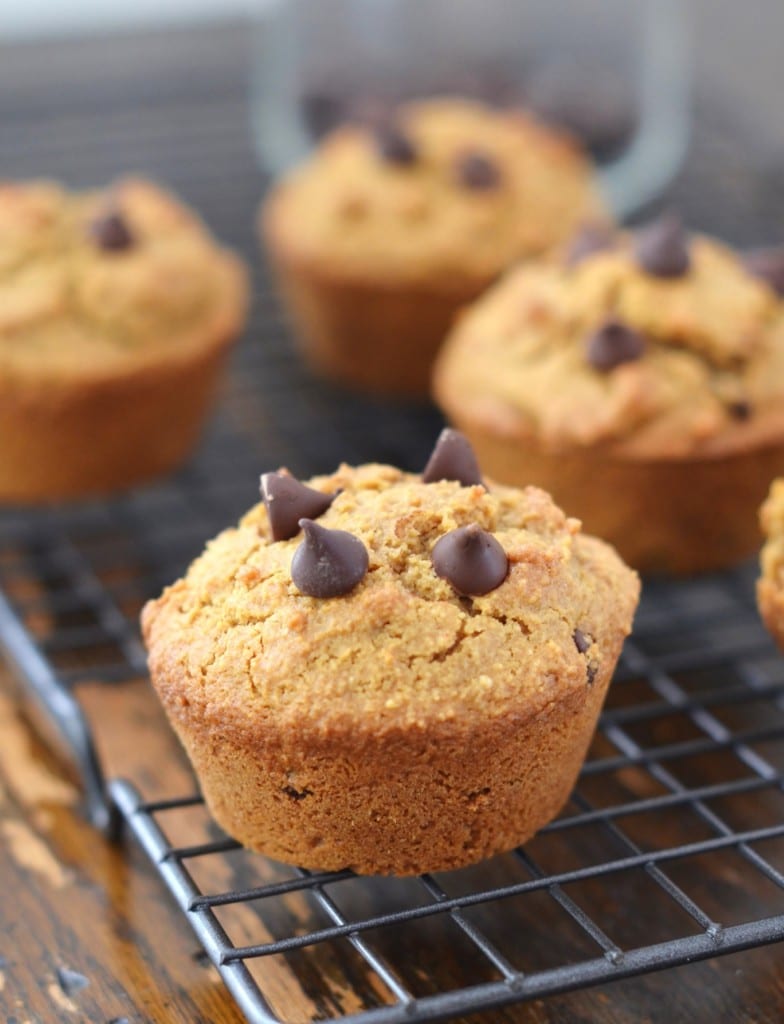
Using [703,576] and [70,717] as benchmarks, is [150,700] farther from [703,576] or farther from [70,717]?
[703,576]

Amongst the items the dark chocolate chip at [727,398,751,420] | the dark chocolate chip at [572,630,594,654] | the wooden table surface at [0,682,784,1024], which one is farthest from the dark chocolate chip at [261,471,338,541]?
the dark chocolate chip at [727,398,751,420]

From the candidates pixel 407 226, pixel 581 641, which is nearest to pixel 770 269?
pixel 407 226

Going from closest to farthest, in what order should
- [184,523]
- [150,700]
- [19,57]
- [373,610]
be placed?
[373,610] < [150,700] < [184,523] < [19,57]

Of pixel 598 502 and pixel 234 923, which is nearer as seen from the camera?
pixel 234 923

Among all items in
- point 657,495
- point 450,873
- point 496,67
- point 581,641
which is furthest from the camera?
point 496,67

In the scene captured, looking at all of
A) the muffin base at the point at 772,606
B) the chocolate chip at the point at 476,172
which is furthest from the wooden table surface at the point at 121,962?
the chocolate chip at the point at 476,172

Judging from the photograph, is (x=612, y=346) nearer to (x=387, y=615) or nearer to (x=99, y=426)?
(x=387, y=615)

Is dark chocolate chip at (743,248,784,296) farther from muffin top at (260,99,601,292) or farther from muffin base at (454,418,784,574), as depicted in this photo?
muffin top at (260,99,601,292)

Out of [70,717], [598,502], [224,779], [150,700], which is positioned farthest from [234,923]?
[598,502]
